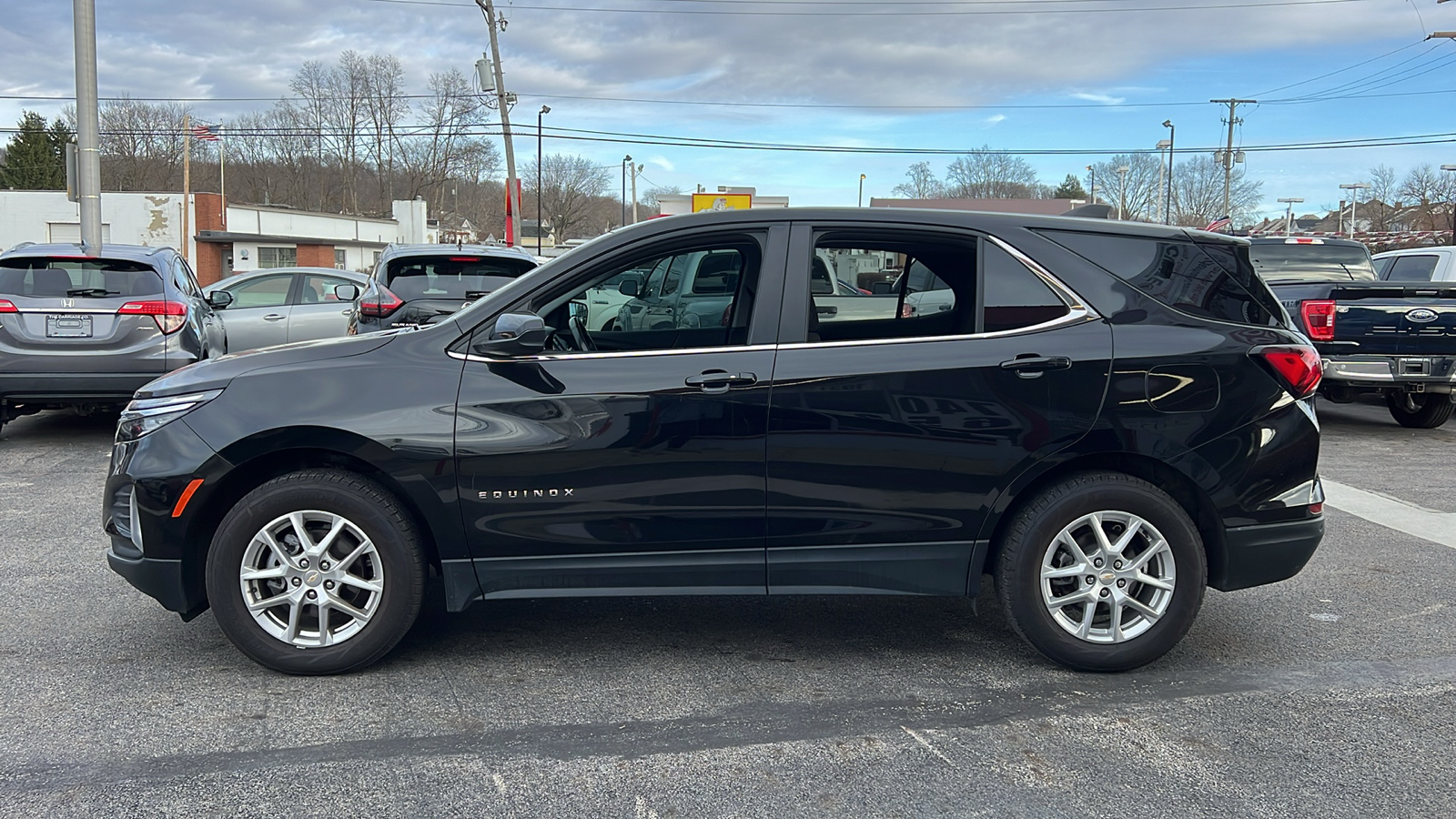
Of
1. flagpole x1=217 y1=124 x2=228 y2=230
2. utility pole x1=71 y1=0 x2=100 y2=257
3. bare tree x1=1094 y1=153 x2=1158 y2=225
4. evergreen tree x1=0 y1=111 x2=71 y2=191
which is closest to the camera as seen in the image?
utility pole x1=71 y1=0 x2=100 y2=257

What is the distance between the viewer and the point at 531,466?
12.7ft

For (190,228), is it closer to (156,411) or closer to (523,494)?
(156,411)

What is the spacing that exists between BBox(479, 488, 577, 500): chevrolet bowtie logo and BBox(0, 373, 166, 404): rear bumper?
19.3ft

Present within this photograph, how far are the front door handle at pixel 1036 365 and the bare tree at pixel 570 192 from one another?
3151 inches

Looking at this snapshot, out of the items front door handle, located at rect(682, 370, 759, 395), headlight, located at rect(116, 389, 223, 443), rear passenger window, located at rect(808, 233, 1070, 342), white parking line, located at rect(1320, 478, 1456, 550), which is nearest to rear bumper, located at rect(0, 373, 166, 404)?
headlight, located at rect(116, 389, 223, 443)

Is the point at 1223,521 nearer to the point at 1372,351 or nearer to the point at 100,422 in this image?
the point at 1372,351

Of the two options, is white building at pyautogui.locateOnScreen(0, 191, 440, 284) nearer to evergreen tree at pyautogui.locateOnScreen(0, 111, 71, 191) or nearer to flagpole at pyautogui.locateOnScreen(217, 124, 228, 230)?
flagpole at pyautogui.locateOnScreen(217, 124, 228, 230)

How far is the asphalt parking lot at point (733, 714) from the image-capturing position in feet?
10.3

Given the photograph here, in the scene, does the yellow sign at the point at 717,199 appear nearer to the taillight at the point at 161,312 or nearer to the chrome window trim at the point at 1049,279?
the taillight at the point at 161,312

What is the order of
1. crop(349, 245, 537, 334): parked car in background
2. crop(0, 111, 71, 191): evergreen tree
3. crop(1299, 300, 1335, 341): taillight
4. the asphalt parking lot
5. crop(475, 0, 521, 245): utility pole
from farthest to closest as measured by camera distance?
crop(0, 111, 71, 191): evergreen tree → crop(475, 0, 521, 245): utility pole → crop(1299, 300, 1335, 341): taillight → crop(349, 245, 537, 334): parked car in background → the asphalt parking lot

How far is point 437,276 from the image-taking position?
9.71 metres

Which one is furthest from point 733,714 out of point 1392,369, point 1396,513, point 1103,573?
point 1392,369

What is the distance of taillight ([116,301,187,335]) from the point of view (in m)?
8.67

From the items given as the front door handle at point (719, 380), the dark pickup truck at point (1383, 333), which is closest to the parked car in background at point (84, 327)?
the front door handle at point (719, 380)
